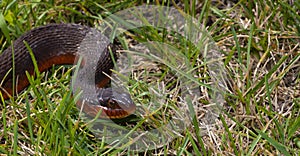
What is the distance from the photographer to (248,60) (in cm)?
487

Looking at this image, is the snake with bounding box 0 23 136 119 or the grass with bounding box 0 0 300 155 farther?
the snake with bounding box 0 23 136 119

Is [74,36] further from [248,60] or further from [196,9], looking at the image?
[248,60]

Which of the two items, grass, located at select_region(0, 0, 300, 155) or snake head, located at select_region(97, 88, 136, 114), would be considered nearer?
grass, located at select_region(0, 0, 300, 155)

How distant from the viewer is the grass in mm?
4367

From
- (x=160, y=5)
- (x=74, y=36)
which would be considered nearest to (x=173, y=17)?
(x=160, y=5)

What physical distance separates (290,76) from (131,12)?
1521mm

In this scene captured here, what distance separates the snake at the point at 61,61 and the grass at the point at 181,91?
98 mm

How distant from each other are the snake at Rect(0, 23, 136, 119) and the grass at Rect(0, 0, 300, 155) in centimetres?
10

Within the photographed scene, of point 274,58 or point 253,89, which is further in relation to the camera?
point 274,58

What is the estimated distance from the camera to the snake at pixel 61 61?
4.72 m

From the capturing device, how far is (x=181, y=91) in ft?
16.1

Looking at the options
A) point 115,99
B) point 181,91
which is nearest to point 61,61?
point 115,99


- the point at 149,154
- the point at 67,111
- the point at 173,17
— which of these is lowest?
the point at 149,154

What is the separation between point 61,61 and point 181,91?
1.22 meters
